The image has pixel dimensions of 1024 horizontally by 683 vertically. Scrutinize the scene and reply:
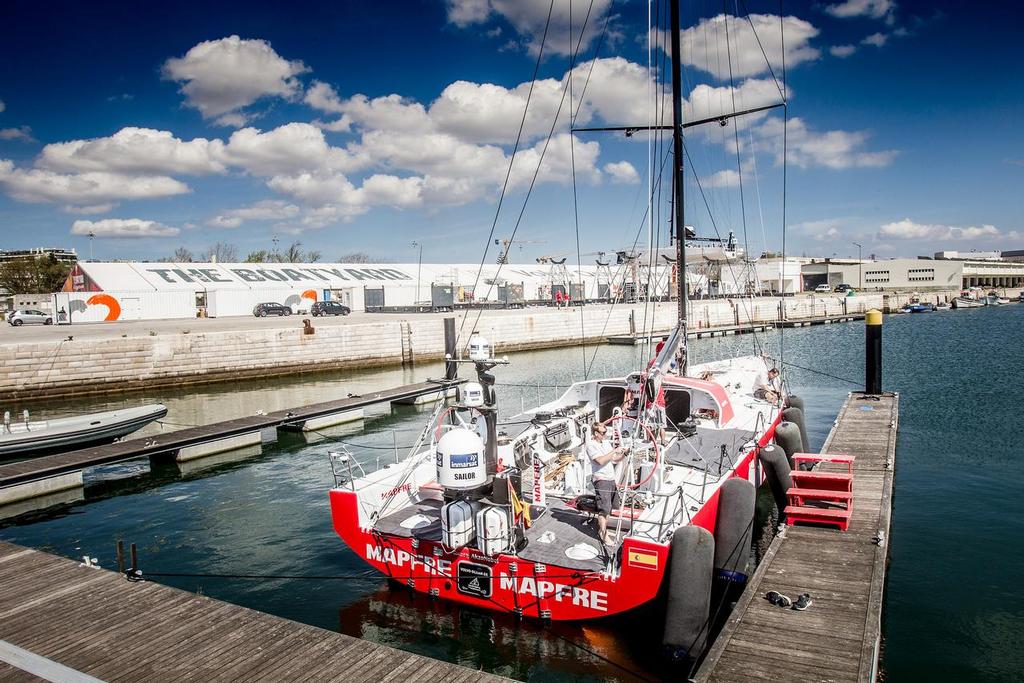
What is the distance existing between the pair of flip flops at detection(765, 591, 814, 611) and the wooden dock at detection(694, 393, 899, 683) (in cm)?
7

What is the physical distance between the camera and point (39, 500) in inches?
610

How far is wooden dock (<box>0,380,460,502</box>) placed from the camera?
15.5 metres

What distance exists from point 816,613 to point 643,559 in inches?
81.5

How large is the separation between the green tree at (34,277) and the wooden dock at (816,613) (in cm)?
9134

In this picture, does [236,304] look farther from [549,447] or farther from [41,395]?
[549,447]

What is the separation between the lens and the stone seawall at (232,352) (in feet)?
96.4

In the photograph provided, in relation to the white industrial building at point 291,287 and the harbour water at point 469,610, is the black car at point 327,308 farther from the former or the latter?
the harbour water at point 469,610

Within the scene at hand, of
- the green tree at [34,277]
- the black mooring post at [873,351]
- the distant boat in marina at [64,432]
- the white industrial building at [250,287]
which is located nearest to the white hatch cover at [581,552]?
the distant boat in marina at [64,432]

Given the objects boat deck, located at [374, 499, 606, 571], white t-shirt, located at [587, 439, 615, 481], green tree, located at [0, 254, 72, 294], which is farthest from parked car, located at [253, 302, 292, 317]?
white t-shirt, located at [587, 439, 615, 481]

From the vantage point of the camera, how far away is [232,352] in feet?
114

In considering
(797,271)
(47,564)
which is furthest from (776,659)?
(797,271)

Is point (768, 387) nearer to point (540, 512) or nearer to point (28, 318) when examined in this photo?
point (540, 512)

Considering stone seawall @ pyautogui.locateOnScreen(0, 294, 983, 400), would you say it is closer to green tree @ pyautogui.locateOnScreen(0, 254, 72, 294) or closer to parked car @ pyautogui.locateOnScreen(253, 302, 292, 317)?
parked car @ pyautogui.locateOnScreen(253, 302, 292, 317)

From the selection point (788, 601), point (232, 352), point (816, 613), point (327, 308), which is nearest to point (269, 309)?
point (327, 308)
